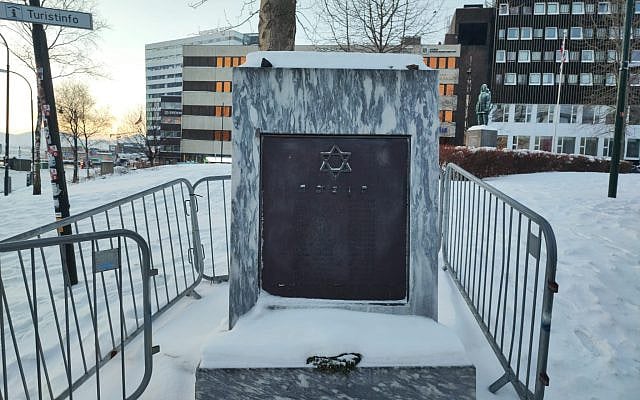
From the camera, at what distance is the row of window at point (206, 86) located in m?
67.1

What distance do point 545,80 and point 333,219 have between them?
56585 millimetres

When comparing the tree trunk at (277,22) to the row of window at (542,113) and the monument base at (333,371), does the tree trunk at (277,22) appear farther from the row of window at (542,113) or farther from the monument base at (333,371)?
the row of window at (542,113)

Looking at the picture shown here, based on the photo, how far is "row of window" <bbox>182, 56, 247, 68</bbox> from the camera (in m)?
66.7

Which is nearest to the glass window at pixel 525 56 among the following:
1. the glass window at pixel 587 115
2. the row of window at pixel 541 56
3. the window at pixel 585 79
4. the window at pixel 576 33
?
the row of window at pixel 541 56

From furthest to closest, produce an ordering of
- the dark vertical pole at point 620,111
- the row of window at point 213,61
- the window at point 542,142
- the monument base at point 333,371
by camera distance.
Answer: the row of window at point 213,61 < the window at point 542,142 < the dark vertical pole at point 620,111 < the monument base at point 333,371

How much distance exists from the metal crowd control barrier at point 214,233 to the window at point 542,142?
47424 millimetres

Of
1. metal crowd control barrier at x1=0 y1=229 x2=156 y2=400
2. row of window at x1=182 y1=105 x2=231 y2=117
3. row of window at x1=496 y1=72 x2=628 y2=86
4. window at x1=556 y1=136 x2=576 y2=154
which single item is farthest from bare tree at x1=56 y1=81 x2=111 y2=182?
window at x1=556 y1=136 x2=576 y2=154

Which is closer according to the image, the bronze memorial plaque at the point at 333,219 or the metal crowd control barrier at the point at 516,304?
the metal crowd control barrier at the point at 516,304

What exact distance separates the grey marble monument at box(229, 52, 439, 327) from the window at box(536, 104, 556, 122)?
183 ft

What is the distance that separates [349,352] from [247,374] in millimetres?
595

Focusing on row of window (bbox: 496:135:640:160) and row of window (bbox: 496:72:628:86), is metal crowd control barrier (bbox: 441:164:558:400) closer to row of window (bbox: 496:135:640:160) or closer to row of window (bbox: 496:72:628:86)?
row of window (bbox: 496:135:640:160)

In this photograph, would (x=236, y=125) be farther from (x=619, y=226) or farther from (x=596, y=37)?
(x=596, y=37)

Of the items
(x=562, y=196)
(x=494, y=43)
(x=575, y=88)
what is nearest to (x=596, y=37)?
(x=575, y=88)

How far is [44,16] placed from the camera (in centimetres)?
512
